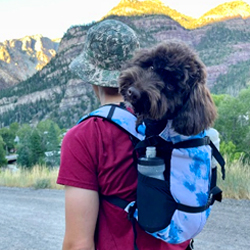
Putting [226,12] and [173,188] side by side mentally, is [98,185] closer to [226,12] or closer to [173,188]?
[173,188]

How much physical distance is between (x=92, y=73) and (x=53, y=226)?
165 inches

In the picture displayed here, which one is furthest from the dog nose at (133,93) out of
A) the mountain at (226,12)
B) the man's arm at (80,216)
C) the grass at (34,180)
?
the mountain at (226,12)

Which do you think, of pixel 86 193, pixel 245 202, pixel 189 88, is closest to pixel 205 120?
pixel 189 88

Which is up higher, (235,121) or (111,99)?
(111,99)

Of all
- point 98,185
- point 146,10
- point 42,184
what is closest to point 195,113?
point 98,185

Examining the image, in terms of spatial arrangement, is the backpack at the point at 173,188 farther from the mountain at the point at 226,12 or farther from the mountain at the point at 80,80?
the mountain at the point at 226,12

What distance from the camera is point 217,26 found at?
429ft

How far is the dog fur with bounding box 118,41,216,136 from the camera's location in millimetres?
1429

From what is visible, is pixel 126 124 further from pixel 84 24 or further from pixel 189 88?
pixel 84 24

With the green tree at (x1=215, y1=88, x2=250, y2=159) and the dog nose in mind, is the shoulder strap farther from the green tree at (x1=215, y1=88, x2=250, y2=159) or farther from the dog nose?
the green tree at (x1=215, y1=88, x2=250, y2=159)

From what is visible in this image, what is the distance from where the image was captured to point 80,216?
1.54m

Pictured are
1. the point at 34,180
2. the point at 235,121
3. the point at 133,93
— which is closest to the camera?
the point at 133,93

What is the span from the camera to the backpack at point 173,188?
1496 mm

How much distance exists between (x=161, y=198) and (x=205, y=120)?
0.37 m
